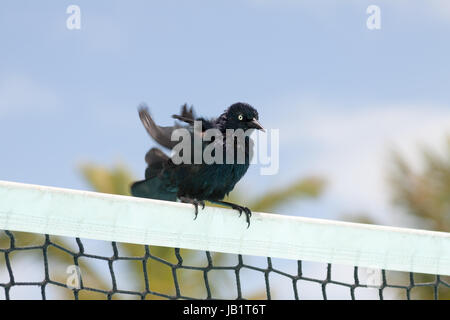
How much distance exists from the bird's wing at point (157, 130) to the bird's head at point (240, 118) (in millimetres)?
447

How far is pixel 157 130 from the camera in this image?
15.7ft

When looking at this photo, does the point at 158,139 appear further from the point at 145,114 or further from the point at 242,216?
the point at 242,216

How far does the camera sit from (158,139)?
4.83m

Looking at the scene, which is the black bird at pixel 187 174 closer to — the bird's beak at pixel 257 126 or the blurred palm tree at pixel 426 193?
the bird's beak at pixel 257 126

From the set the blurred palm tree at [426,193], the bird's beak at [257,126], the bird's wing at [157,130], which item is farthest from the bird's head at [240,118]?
the blurred palm tree at [426,193]

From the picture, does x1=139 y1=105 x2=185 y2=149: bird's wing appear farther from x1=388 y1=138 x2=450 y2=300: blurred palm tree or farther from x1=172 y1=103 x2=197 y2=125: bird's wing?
x1=388 y1=138 x2=450 y2=300: blurred palm tree

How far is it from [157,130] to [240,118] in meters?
0.71

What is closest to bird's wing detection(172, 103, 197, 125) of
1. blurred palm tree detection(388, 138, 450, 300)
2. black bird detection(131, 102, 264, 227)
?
black bird detection(131, 102, 264, 227)

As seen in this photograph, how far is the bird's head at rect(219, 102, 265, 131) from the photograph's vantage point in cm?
517

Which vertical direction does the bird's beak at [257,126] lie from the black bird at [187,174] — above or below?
above

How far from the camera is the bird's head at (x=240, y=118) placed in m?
5.17

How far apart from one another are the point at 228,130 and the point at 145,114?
0.71 meters

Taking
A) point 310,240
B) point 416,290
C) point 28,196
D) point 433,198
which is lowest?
point 416,290
